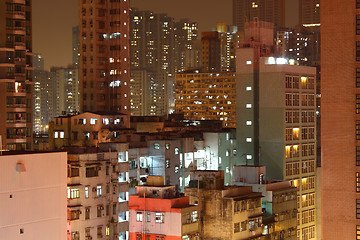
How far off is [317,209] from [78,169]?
27585 millimetres

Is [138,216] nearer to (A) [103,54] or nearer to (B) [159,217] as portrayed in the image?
(B) [159,217]

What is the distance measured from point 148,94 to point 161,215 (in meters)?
98.4

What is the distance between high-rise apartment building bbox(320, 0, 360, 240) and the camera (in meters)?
29.2

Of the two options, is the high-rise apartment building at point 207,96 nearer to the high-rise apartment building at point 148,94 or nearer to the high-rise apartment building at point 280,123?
the high-rise apartment building at point 148,94

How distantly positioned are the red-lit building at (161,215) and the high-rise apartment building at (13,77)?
11063 mm

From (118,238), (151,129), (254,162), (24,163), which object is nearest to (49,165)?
(24,163)

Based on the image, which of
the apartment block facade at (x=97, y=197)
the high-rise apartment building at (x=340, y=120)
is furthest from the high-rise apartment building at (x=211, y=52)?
the high-rise apartment building at (x=340, y=120)

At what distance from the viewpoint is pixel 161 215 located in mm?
40188

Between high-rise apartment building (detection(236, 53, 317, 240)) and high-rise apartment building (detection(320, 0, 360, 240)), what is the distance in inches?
1138

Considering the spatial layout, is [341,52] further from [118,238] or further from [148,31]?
[148,31]

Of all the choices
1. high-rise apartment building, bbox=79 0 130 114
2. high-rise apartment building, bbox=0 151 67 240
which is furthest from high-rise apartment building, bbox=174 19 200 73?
high-rise apartment building, bbox=0 151 67 240

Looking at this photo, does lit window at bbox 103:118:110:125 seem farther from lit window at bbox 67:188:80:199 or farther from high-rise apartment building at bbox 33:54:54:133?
high-rise apartment building at bbox 33:54:54:133

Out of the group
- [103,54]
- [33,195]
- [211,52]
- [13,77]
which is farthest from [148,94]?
[33,195]

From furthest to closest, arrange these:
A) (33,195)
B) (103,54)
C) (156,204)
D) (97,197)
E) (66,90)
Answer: (66,90) → (103,54) → (97,197) → (156,204) → (33,195)
